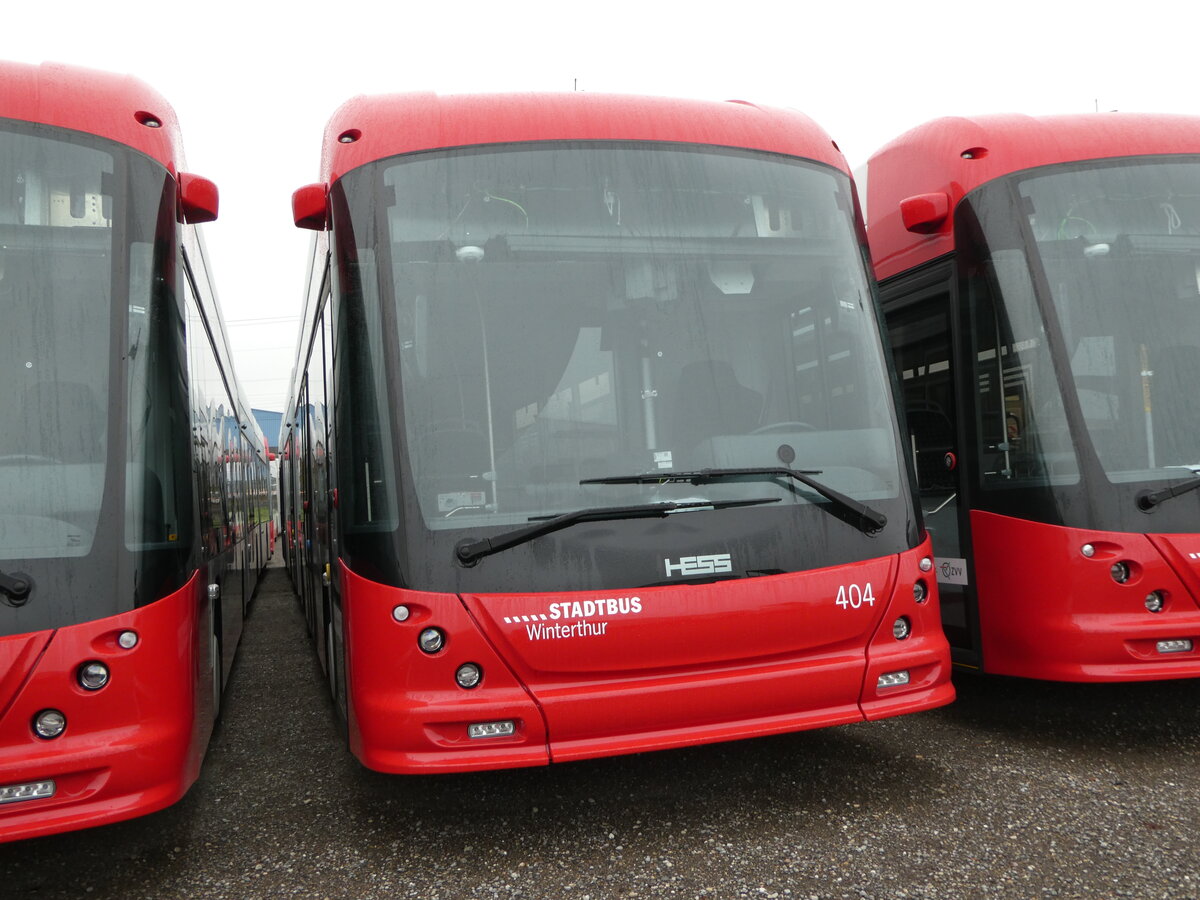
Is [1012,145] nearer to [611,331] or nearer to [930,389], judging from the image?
[930,389]

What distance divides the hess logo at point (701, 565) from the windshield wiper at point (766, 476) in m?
0.29

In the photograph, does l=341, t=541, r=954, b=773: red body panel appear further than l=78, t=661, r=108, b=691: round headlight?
Yes

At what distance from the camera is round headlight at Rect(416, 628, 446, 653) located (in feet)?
12.1

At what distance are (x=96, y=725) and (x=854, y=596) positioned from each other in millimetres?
2792

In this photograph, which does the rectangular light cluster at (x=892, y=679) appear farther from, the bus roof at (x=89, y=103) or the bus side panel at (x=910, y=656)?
the bus roof at (x=89, y=103)

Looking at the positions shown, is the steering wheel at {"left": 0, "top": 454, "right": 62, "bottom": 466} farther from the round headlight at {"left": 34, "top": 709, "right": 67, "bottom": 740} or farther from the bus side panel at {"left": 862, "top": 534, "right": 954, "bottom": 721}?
the bus side panel at {"left": 862, "top": 534, "right": 954, "bottom": 721}

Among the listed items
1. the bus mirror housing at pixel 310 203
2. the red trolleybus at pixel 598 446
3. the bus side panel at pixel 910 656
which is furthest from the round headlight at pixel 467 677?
the bus mirror housing at pixel 310 203

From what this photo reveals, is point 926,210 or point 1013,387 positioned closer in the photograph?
point 1013,387

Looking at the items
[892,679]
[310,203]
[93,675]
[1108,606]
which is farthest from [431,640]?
[1108,606]

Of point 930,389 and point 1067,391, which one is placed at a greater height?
point 930,389

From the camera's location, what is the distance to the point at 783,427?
4152mm

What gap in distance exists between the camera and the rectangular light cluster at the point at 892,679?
13.5 ft

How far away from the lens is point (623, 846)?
3906mm

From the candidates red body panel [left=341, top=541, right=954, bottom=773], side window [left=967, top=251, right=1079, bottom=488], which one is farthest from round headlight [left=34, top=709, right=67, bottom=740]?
side window [left=967, top=251, right=1079, bottom=488]
